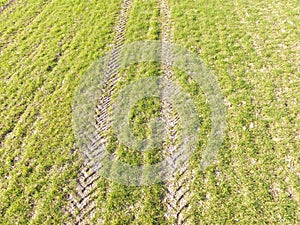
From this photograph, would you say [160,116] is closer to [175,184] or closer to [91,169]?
[175,184]

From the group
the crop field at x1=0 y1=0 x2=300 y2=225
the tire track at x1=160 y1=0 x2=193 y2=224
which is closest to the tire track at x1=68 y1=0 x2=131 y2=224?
the crop field at x1=0 y1=0 x2=300 y2=225

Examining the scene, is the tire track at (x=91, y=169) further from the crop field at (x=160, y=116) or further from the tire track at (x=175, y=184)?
the tire track at (x=175, y=184)

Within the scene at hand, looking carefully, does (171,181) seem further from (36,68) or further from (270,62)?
(36,68)

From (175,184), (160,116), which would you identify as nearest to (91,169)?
(175,184)

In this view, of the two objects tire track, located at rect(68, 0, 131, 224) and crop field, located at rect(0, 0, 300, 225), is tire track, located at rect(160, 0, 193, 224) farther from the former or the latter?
tire track, located at rect(68, 0, 131, 224)

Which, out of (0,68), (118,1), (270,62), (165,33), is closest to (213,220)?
(270,62)

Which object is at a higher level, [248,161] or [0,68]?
[0,68]

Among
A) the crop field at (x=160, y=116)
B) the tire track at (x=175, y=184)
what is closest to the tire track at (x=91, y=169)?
the crop field at (x=160, y=116)
